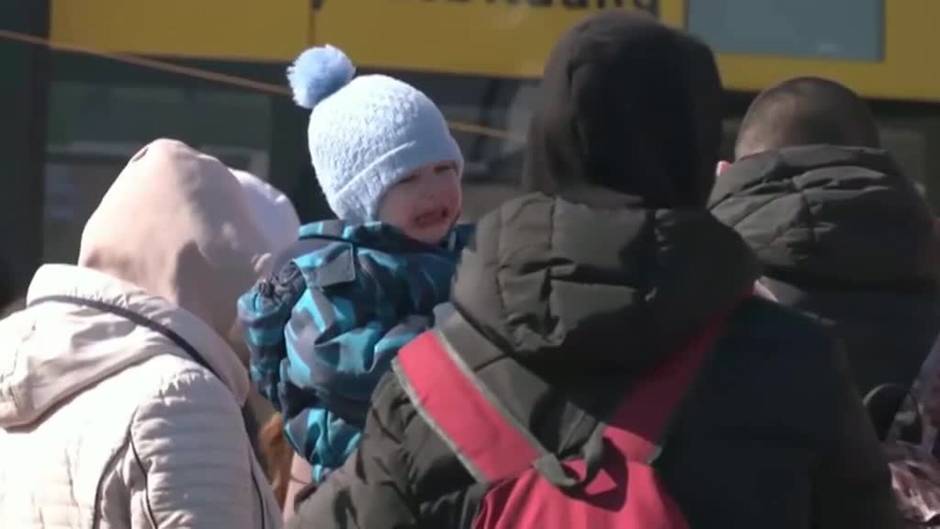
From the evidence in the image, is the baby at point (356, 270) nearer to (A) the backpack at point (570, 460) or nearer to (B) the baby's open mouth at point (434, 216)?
(B) the baby's open mouth at point (434, 216)

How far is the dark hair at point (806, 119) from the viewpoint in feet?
8.78

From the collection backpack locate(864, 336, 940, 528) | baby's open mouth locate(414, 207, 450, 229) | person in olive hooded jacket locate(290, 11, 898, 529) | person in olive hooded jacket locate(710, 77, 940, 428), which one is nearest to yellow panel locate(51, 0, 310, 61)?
baby's open mouth locate(414, 207, 450, 229)

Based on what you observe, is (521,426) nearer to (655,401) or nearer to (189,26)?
(655,401)

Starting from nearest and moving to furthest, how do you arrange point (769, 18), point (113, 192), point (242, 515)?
point (242, 515), point (113, 192), point (769, 18)

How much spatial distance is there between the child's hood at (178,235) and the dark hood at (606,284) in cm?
79

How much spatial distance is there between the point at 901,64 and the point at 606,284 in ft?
10.1

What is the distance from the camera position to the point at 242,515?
89.1 inches

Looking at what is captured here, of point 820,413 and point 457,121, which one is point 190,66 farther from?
point 820,413

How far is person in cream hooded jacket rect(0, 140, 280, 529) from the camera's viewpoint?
2205 millimetres

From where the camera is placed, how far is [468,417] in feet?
5.67

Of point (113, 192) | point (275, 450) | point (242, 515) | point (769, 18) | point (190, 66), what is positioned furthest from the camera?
point (769, 18)

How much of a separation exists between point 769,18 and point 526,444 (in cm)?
297

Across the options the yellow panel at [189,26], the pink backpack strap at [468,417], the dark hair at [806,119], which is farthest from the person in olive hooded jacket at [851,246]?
the yellow panel at [189,26]

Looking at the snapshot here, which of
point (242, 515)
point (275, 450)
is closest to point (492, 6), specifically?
point (275, 450)
